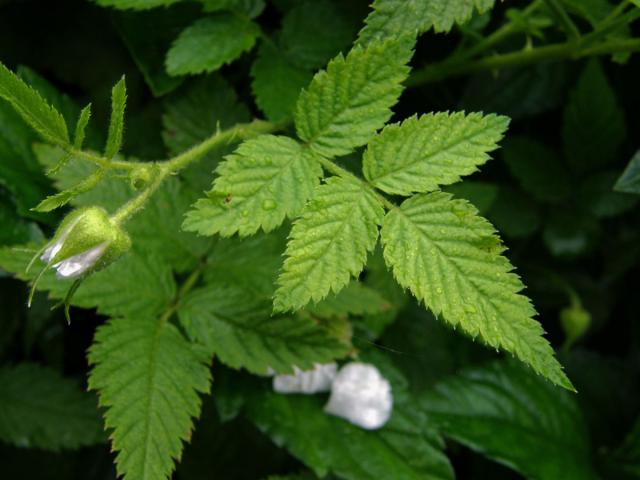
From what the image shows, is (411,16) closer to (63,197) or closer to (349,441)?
(63,197)

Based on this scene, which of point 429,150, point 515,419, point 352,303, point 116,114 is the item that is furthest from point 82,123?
point 515,419

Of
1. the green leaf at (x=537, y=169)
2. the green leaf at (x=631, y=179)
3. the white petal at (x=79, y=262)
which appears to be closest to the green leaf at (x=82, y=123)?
the white petal at (x=79, y=262)

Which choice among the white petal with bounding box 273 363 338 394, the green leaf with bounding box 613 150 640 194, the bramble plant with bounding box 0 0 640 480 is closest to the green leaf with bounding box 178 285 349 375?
the bramble plant with bounding box 0 0 640 480

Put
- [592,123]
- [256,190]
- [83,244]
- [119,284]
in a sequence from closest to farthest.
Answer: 1. [83,244]
2. [256,190]
3. [119,284]
4. [592,123]

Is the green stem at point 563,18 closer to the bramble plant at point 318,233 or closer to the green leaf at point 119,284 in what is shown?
the bramble plant at point 318,233

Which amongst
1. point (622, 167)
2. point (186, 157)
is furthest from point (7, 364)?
point (622, 167)

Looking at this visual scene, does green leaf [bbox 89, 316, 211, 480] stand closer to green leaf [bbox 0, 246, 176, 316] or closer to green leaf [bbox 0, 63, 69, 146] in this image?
green leaf [bbox 0, 246, 176, 316]

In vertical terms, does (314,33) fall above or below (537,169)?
above
